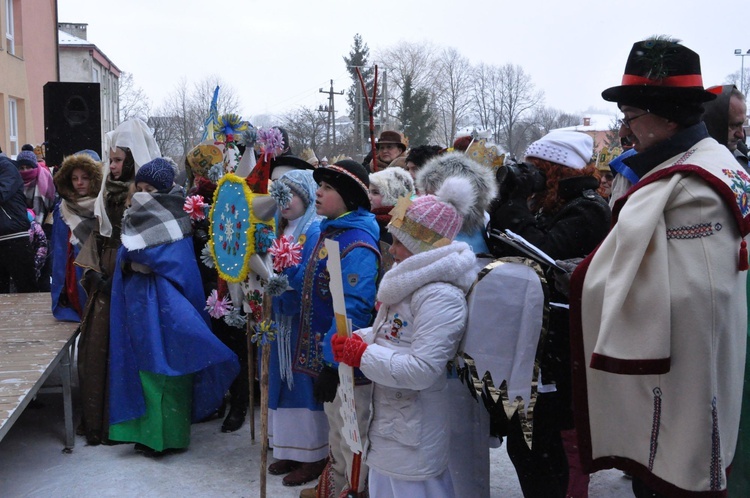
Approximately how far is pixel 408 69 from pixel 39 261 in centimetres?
3351

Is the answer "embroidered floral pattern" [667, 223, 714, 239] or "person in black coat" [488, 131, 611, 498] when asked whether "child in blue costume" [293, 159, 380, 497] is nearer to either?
"person in black coat" [488, 131, 611, 498]

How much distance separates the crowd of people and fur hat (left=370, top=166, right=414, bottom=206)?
19 millimetres

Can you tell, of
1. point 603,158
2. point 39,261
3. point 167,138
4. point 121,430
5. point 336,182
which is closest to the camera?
point 336,182

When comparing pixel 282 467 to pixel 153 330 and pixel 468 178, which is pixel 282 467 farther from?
pixel 468 178

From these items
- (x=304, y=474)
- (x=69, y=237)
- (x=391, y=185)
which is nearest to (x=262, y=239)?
(x=391, y=185)

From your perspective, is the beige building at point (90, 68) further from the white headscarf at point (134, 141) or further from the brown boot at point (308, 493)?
the brown boot at point (308, 493)

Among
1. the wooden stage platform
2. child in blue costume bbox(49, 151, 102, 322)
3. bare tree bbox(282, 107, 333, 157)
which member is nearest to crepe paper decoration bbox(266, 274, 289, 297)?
the wooden stage platform

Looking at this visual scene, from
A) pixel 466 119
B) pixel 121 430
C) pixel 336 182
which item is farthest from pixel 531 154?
pixel 466 119

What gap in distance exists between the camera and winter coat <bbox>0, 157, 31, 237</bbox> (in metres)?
7.04

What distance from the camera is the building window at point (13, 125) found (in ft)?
68.4

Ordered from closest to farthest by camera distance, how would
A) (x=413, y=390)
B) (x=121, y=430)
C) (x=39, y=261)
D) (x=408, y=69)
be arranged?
1. (x=413, y=390)
2. (x=121, y=430)
3. (x=39, y=261)
4. (x=408, y=69)

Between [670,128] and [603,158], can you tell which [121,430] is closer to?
[670,128]

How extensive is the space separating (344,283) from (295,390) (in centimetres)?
94

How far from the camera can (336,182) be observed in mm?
3902
